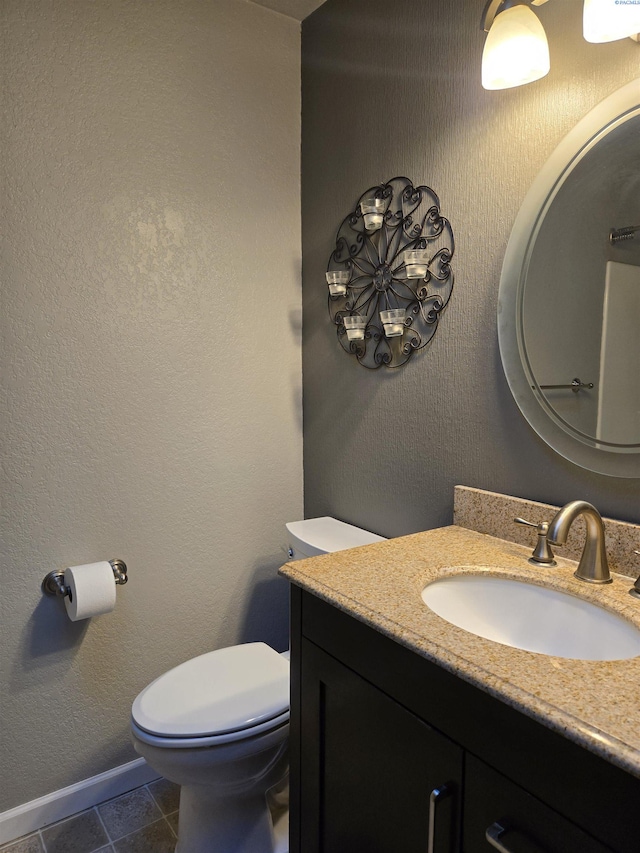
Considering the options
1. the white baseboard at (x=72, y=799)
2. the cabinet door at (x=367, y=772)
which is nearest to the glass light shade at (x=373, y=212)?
the cabinet door at (x=367, y=772)

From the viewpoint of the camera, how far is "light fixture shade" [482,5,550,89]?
103 cm

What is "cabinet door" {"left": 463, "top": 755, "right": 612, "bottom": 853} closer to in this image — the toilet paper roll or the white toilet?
the white toilet

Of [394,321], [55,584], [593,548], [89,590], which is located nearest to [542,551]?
[593,548]

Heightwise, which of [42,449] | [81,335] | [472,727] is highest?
[81,335]

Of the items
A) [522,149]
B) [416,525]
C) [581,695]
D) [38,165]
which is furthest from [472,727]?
[38,165]

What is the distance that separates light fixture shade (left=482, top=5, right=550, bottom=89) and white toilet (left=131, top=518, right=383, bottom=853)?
1.20m

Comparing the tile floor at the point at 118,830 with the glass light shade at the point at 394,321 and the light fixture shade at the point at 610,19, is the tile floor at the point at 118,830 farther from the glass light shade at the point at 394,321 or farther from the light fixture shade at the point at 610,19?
the light fixture shade at the point at 610,19

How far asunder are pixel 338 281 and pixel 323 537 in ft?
2.62

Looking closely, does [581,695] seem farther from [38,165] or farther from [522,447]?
[38,165]

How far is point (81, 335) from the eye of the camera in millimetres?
1556

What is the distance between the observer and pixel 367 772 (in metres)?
0.92

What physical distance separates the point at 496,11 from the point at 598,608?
1.15m

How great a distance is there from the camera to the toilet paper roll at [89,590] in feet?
4.88

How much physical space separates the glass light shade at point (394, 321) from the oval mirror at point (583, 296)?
1.05 ft
